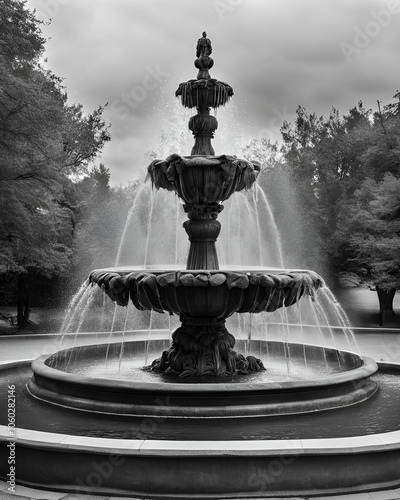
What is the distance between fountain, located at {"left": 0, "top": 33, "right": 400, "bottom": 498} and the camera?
563 cm

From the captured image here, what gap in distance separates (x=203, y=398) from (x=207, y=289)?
1808mm

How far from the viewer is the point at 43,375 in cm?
908

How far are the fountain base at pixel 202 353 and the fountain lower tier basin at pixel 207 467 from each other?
4017 mm

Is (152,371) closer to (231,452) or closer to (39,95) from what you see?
(231,452)

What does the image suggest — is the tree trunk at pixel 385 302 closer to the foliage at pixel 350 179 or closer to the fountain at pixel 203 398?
the foliage at pixel 350 179

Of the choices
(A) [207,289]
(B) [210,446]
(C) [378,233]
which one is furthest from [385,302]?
(B) [210,446]

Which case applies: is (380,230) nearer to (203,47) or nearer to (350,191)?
(350,191)

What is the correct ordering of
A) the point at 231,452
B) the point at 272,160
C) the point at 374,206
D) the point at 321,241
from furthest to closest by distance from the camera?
the point at 272,160 < the point at 321,241 < the point at 374,206 < the point at 231,452

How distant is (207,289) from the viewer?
352 inches

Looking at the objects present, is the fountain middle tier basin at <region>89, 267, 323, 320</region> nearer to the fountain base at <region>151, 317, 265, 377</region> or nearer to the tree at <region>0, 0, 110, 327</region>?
the fountain base at <region>151, 317, 265, 377</region>

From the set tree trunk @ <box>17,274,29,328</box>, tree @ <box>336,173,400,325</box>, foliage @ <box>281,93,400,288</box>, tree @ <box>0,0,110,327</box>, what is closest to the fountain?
tree @ <box>0,0,110,327</box>

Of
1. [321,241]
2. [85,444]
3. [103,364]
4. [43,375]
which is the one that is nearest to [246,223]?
[321,241]

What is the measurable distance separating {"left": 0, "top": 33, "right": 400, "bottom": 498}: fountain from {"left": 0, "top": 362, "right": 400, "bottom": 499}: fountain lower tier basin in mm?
12

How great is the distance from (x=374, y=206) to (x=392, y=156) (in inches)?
224
